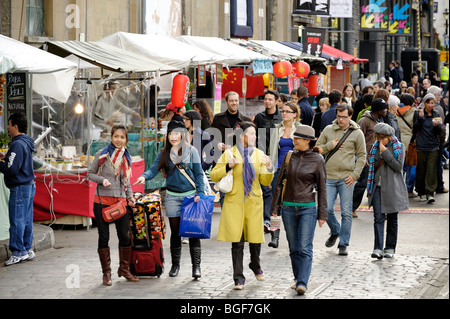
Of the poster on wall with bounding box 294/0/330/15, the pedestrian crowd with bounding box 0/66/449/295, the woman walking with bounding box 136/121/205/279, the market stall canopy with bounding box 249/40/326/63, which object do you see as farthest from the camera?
the poster on wall with bounding box 294/0/330/15

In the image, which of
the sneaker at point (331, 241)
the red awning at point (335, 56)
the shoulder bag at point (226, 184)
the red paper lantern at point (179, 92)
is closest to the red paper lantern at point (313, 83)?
the red awning at point (335, 56)

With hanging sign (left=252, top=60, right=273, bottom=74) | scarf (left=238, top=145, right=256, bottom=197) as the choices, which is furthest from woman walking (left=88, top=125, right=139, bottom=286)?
hanging sign (left=252, top=60, right=273, bottom=74)

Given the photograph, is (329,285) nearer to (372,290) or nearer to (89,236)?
(372,290)

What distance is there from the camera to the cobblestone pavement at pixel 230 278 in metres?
8.81

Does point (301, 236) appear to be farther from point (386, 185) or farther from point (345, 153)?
point (345, 153)

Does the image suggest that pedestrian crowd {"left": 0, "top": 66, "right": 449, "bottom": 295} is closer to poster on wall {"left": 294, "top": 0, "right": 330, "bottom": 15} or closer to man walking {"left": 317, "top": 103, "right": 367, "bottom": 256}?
man walking {"left": 317, "top": 103, "right": 367, "bottom": 256}

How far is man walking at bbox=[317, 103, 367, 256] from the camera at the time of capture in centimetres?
1107

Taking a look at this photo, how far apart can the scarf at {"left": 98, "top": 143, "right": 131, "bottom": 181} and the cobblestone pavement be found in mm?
1219

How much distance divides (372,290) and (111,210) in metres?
2.89

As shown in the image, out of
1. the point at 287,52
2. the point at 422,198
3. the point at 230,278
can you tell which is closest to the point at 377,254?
the point at 230,278

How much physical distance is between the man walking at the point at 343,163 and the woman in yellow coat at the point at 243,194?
81.6 inches

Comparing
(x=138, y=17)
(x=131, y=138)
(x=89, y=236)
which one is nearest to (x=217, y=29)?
(x=138, y=17)

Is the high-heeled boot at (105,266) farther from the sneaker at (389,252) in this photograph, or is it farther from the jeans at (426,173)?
the jeans at (426,173)

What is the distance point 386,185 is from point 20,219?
4.54m
